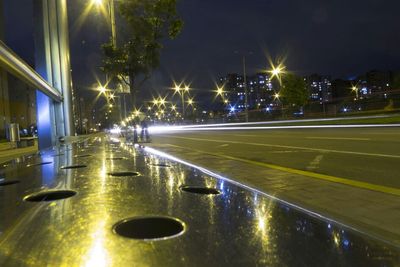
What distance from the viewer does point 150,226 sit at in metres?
2.05

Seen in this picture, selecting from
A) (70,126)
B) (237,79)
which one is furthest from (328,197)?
(237,79)

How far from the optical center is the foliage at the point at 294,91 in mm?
55656

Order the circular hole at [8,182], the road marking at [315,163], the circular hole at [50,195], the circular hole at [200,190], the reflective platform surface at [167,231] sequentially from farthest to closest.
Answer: the road marking at [315,163] → the circular hole at [8,182] → the circular hole at [200,190] → the circular hole at [50,195] → the reflective platform surface at [167,231]

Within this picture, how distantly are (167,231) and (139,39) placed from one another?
17.1 m

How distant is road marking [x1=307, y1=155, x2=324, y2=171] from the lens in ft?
30.8

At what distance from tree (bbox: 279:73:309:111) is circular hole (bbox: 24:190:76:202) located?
54157 millimetres

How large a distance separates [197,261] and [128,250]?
0.28 meters

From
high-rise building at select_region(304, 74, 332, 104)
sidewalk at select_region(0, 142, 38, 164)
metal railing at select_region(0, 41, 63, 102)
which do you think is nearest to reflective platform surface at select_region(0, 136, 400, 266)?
metal railing at select_region(0, 41, 63, 102)

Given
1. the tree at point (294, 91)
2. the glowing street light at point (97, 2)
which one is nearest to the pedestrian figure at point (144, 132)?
the glowing street light at point (97, 2)

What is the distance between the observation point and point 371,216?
4727 mm

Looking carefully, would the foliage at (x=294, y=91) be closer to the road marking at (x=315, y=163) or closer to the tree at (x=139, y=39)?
the tree at (x=139, y=39)

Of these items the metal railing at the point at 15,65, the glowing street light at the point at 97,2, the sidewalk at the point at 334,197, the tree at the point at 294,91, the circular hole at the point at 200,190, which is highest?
the glowing street light at the point at 97,2

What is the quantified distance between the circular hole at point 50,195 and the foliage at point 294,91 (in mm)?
54157

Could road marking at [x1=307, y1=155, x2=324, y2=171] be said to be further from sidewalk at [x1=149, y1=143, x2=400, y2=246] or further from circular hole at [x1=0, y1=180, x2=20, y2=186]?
circular hole at [x1=0, y1=180, x2=20, y2=186]
